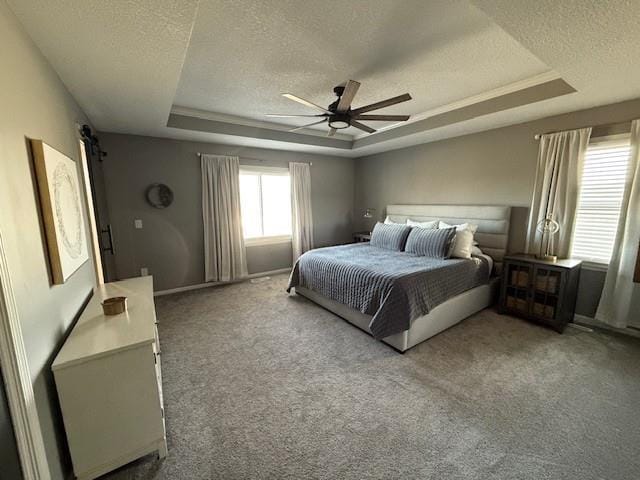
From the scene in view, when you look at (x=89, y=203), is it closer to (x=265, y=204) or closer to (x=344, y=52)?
(x=344, y=52)

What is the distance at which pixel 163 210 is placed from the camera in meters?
4.00

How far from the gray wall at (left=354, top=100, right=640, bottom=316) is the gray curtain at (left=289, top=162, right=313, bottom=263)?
4.96 ft

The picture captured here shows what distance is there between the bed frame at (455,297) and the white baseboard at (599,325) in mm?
828

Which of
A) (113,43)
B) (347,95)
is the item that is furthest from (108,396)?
(347,95)

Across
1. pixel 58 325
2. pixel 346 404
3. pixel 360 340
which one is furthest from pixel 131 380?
pixel 360 340

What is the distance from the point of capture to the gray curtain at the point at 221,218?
4258 mm

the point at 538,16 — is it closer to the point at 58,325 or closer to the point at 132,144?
the point at 58,325

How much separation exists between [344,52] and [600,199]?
122 inches

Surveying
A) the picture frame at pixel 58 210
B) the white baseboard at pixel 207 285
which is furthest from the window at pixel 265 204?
the picture frame at pixel 58 210

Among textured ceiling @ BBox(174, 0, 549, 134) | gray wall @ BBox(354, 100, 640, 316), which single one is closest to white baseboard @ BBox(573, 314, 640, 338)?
gray wall @ BBox(354, 100, 640, 316)

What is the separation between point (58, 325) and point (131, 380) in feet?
1.64

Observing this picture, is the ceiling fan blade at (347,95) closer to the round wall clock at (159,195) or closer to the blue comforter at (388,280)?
the blue comforter at (388,280)

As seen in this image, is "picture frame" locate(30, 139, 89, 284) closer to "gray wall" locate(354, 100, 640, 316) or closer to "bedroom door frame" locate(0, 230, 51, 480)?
"bedroom door frame" locate(0, 230, 51, 480)

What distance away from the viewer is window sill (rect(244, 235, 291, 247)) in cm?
483
